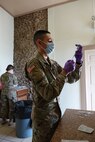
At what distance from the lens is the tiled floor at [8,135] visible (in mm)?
3201

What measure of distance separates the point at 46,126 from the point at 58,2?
3823 millimetres

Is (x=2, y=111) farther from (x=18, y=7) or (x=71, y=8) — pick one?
(x=71, y=8)

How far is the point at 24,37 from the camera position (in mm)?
4992

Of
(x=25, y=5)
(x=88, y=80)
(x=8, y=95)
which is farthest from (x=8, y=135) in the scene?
(x=25, y=5)

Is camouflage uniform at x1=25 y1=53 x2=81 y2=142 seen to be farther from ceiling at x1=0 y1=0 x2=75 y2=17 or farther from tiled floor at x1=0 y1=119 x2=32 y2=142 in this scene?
ceiling at x1=0 y1=0 x2=75 y2=17

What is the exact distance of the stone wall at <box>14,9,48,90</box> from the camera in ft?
15.7

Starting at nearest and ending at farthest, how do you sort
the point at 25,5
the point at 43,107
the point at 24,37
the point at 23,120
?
1. the point at 43,107
2. the point at 23,120
3. the point at 25,5
4. the point at 24,37

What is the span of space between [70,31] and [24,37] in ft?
4.99

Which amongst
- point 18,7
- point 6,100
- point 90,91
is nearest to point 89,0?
point 18,7

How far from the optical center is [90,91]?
4031mm

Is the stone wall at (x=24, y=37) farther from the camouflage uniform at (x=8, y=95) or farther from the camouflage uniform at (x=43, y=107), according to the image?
the camouflage uniform at (x=43, y=107)

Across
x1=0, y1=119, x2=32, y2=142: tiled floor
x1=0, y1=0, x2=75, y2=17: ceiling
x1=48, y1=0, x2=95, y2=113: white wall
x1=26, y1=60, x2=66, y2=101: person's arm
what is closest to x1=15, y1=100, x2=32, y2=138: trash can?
x1=0, y1=119, x2=32, y2=142: tiled floor

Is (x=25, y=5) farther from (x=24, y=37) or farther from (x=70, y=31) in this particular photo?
(x=70, y=31)

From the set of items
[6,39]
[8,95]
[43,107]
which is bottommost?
[8,95]
